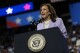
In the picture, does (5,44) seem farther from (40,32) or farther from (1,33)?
(40,32)

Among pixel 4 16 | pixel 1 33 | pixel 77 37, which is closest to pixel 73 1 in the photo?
pixel 77 37

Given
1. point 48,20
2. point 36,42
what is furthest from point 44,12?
point 36,42

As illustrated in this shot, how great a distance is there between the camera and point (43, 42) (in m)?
2.48

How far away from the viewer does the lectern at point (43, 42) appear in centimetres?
245

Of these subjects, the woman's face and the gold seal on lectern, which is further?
the woman's face

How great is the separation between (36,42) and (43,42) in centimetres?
6

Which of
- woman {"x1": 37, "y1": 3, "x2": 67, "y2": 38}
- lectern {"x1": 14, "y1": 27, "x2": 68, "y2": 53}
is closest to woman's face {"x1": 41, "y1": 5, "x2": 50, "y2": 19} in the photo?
woman {"x1": 37, "y1": 3, "x2": 67, "y2": 38}

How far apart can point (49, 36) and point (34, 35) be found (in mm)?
123

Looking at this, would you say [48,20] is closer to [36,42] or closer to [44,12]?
[44,12]

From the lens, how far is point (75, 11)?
8984 millimetres

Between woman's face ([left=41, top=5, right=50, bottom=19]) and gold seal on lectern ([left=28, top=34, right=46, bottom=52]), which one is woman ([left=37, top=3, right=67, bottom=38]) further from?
gold seal on lectern ([left=28, top=34, right=46, bottom=52])

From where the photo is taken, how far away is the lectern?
96.3 inches

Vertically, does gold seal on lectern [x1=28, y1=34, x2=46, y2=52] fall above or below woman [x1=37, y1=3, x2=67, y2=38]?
below

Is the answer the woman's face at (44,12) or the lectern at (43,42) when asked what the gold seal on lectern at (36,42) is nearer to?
the lectern at (43,42)
